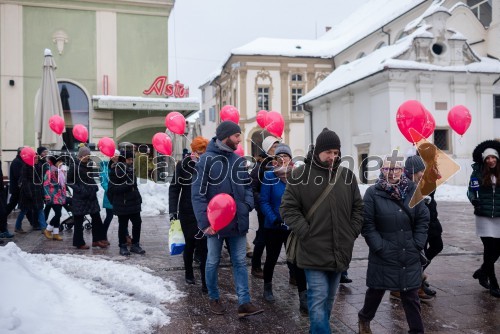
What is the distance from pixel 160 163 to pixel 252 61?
2504cm

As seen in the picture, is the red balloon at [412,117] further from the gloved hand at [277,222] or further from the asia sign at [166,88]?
the asia sign at [166,88]

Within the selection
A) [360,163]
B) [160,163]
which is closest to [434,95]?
[360,163]

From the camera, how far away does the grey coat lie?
4.22 metres

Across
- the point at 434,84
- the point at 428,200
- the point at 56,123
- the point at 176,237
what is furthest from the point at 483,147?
the point at 434,84

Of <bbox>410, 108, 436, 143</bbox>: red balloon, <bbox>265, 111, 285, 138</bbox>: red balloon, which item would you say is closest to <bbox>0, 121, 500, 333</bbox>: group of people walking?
<bbox>265, 111, 285, 138</bbox>: red balloon

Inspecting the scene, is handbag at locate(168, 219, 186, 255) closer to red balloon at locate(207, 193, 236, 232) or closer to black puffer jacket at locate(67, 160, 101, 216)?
red balloon at locate(207, 193, 236, 232)

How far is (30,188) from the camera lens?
34.6 ft

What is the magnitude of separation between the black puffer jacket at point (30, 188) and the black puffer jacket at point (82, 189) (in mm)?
2229

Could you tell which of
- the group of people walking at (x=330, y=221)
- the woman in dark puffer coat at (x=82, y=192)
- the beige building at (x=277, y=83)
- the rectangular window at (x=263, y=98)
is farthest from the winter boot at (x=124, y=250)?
the rectangular window at (x=263, y=98)

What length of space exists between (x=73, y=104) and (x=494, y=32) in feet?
74.3

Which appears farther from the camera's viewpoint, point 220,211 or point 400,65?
point 400,65

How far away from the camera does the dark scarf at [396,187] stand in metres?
4.31

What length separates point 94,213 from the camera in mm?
8750

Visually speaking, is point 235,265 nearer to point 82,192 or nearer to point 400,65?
point 82,192
